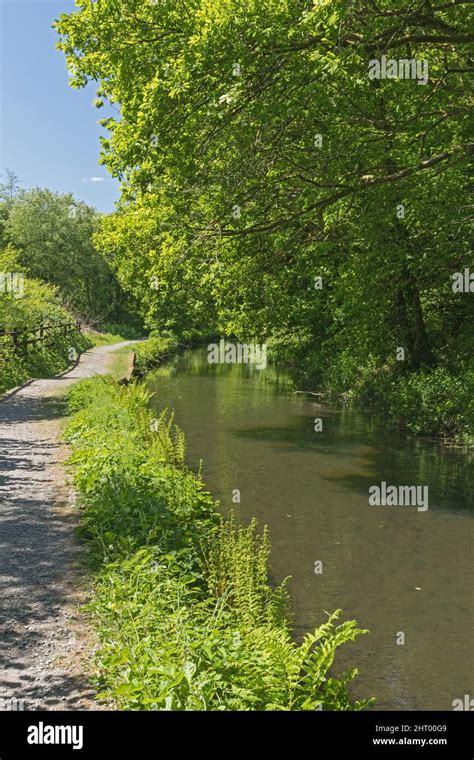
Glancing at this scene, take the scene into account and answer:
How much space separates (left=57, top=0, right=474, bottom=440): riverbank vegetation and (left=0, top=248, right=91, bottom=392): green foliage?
607 centimetres

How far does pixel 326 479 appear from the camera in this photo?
15.7 metres

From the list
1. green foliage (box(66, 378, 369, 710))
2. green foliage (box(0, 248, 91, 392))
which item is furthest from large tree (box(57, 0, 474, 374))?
green foliage (box(0, 248, 91, 392))

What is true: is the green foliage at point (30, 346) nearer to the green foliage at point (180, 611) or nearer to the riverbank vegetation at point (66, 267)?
the riverbank vegetation at point (66, 267)

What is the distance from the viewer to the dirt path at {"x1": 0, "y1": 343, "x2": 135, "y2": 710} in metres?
5.57

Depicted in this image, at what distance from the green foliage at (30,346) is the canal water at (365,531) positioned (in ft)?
19.4

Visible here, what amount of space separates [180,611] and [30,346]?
81.8ft

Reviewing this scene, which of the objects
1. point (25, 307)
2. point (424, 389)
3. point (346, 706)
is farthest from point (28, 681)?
point (25, 307)

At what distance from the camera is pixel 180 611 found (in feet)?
20.8

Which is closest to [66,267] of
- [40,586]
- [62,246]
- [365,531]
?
[62,246]

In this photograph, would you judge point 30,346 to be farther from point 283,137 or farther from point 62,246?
point 62,246

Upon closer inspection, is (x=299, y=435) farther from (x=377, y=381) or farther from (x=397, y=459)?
(x=377, y=381)

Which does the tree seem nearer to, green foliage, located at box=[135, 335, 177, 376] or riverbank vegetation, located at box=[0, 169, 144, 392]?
riverbank vegetation, located at box=[0, 169, 144, 392]

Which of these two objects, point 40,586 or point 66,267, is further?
point 66,267

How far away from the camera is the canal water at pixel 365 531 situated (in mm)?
7684
